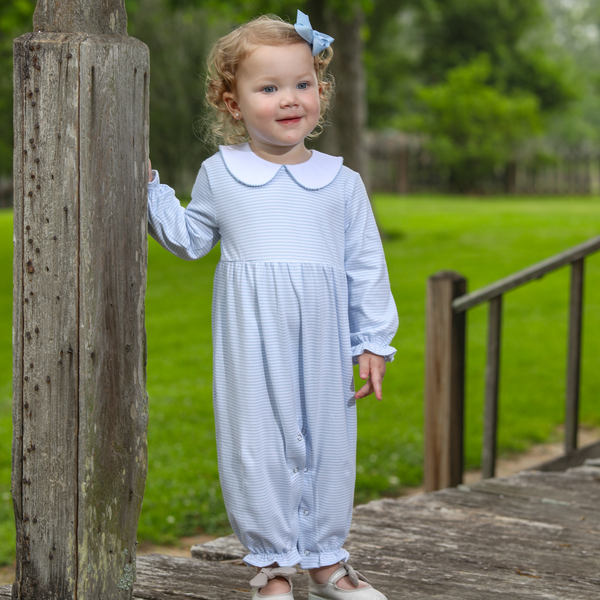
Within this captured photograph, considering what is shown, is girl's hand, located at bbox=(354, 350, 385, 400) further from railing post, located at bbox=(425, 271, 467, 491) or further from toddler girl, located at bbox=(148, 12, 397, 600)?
railing post, located at bbox=(425, 271, 467, 491)

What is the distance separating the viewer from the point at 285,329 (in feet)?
6.78

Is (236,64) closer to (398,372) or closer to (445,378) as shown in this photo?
(445,378)

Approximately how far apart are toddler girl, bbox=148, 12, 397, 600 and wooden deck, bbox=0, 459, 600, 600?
32 centimetres

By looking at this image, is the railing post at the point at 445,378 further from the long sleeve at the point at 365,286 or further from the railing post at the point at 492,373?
the long sleeve at the point at 365,286

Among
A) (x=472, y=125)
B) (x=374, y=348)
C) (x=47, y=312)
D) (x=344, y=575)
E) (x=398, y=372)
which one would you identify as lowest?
(x=398, y=372)

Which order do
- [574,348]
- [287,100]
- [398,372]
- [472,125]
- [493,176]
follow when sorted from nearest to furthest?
1. [287,100]
2. [574,348]
3. [398,372]
4. [472,125]
5. [493,176]

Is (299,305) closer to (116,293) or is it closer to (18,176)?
(116,293)

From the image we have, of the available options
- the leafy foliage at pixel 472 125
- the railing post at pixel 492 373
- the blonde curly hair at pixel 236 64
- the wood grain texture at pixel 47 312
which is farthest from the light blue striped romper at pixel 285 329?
the leafy foliage at pixel 472 125

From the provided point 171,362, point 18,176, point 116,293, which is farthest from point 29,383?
point 171,362

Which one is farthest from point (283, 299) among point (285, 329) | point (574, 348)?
point (574, 348)

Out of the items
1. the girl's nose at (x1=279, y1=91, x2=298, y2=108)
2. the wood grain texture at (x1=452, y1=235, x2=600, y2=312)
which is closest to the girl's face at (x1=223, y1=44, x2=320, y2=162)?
the girl's nose at (x1=279, y1=91, x2=298, y2=108)

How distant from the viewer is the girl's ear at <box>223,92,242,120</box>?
216 cm

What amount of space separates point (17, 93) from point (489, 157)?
20194mm

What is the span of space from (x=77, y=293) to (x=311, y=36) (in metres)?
0.85
